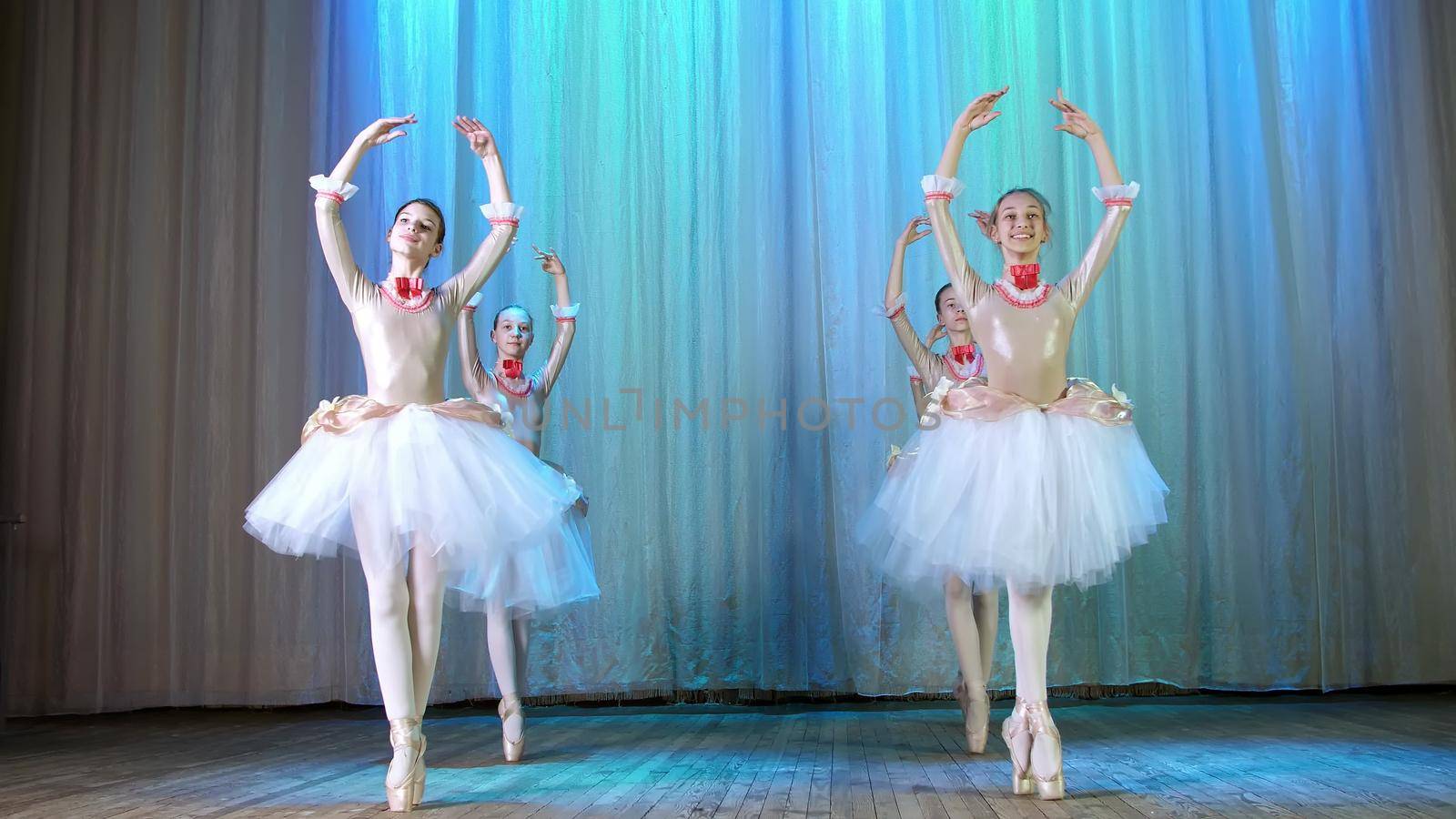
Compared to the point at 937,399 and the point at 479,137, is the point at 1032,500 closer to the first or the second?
the point at 937,399

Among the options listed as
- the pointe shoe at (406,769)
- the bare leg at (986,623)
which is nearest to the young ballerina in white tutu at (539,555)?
the pointe shoe at (406,769)

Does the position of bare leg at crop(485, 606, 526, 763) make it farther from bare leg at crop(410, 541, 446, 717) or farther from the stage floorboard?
bare leg at crop(410, 541, 446, 717)

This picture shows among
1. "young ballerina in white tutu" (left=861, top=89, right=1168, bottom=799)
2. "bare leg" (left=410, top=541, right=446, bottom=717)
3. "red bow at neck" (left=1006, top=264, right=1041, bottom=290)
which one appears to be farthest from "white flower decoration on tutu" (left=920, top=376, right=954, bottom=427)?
"bare leg" (left=410, top=541, right=446, bottom=717)

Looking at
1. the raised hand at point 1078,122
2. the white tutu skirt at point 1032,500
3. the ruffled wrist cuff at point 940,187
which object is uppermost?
the raised hand at point 1078,122

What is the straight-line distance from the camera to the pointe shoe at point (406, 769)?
256 cm

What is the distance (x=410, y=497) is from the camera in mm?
2650

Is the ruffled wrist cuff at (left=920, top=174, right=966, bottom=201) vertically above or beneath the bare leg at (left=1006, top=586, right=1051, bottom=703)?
above

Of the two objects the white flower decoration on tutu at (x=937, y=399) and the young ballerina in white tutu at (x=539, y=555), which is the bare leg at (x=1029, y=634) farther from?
the young ballerina in white tutu at (x=539, y=555)

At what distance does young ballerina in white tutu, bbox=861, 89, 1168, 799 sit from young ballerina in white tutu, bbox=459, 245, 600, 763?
0.92 m

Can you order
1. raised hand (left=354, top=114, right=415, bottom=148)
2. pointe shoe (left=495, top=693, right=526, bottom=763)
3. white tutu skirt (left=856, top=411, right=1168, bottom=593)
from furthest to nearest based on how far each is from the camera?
pointe shoe (left=495, top=693, right=526, bottom=763)
raised hand (left=354, top=114, right=415, bottom=148)
white tutu skirt (left=856, top=411, right=1168, bottom=593)

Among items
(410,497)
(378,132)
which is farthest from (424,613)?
(378,132)

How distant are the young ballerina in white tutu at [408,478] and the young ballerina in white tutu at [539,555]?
31 centimetres

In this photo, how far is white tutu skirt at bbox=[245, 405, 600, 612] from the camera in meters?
2.67

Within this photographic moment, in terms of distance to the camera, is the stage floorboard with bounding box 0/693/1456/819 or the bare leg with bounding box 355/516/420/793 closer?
the stage floorboard with bounding box 0/693/1456/819
